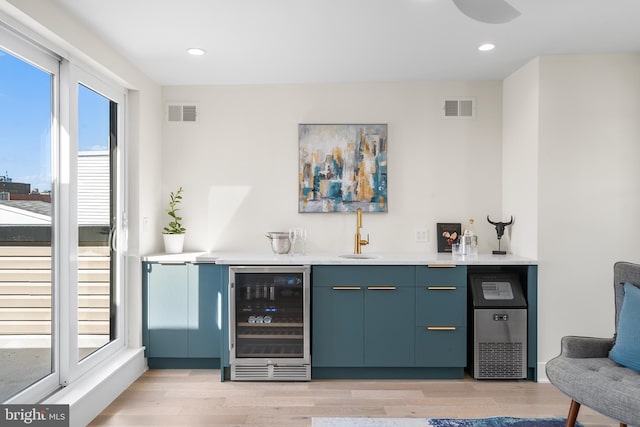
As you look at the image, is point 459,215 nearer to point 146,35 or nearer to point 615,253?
point 615,253

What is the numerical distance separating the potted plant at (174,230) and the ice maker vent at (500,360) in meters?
2.59

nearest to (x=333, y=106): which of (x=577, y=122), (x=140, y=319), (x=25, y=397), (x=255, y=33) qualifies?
(x=255, y=33)

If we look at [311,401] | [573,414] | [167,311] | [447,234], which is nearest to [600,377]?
[573,414]

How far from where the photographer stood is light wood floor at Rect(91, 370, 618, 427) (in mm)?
2873

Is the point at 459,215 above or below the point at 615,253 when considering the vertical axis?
above

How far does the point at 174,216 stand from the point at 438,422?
2.66 m

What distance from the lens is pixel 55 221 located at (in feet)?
8.84

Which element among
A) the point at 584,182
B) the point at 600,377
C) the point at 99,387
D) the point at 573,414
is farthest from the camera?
the point at 584,182

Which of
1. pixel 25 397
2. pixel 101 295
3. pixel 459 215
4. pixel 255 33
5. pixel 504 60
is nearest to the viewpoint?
pixel 25 397

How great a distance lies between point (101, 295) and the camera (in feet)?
10.9

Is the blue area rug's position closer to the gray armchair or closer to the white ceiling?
the gray armchair

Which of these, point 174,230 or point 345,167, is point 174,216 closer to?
point 174,230

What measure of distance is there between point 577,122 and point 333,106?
1.94 meters

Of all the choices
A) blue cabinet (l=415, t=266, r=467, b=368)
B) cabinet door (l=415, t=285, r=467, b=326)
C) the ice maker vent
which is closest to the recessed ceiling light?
blue cabinet (l=415, t=266, r=467, b=368)
